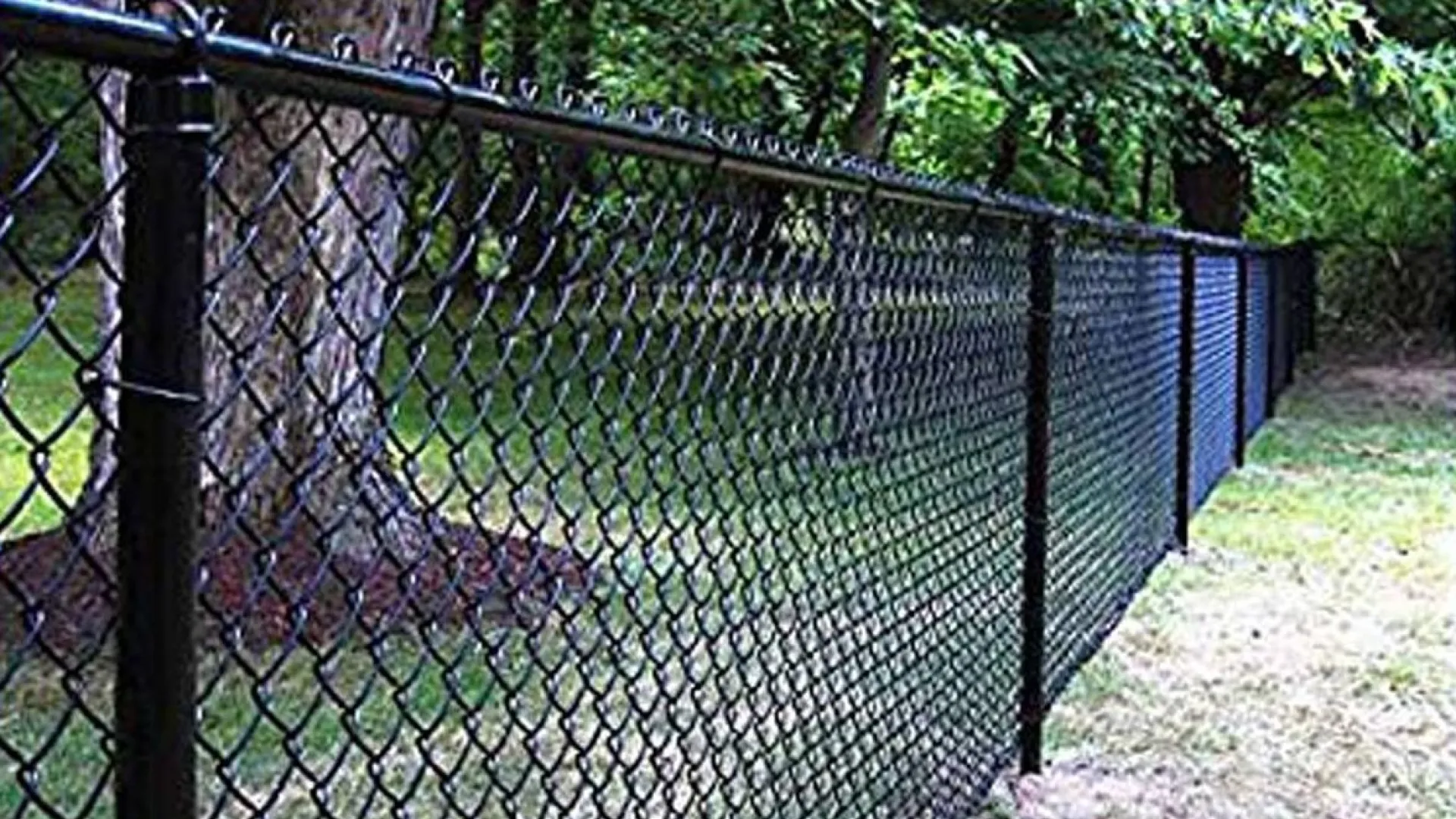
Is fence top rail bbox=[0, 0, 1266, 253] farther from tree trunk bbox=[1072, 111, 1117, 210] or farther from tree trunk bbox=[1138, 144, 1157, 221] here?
tree trunk bbox=[1138, 144, 1157, 221]

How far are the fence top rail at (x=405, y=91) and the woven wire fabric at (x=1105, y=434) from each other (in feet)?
5.72

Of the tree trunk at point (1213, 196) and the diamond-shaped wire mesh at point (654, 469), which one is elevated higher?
the tree trunk at point (1213, 196)

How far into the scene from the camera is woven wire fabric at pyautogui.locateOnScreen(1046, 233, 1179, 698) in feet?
15.4

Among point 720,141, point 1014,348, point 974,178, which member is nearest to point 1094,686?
point 1014,348

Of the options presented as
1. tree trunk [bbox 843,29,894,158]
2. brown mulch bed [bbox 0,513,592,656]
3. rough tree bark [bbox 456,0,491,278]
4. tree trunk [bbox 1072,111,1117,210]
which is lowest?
brown mulch bed [bbox 0,513,592,656]

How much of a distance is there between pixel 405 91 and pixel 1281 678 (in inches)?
171

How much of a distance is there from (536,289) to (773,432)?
28.5 inches

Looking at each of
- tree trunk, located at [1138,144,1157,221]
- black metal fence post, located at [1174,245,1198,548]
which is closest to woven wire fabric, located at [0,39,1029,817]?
black metal fence post, located at [1174,245,1198,548]

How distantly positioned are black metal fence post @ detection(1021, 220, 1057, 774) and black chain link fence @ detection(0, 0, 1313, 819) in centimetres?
1

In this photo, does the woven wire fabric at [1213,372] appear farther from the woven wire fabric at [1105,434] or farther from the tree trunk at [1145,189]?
the tree trunk at [1145,189]

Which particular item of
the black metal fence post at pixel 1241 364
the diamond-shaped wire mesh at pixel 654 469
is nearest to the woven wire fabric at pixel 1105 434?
the diamond-shaped wire mesh at pixel 654 469

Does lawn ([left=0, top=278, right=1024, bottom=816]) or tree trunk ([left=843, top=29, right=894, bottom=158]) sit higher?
tree trunk ([left=843, top=29, right=894, bottom=158])

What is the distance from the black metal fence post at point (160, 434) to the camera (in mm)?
1245

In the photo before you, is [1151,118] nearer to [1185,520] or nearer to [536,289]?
[1185,520]
